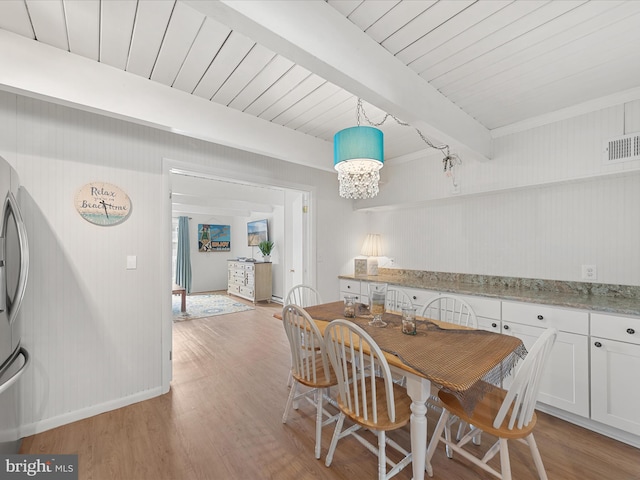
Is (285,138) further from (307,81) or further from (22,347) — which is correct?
(22,347)

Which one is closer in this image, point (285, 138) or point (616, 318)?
point (616, 318)

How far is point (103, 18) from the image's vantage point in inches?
56.6

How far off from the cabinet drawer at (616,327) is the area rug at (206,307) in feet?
16.8

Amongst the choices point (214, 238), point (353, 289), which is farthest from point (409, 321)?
point (214, 238)

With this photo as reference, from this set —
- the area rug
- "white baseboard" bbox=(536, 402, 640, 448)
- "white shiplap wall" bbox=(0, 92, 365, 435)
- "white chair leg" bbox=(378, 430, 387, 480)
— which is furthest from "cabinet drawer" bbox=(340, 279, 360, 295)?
the area rug

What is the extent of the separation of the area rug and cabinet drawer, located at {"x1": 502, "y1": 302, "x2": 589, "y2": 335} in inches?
182

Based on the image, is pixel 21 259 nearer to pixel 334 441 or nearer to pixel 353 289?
pixel 334 441

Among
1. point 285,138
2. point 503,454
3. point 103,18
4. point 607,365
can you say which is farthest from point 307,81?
point 607,365

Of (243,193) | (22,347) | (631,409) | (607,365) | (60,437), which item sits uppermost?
(243,193)

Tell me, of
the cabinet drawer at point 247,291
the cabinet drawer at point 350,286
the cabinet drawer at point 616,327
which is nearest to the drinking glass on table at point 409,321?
the cabinet drawer at point 616,327

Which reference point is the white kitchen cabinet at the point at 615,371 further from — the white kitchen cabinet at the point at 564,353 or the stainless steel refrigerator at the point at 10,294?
the stainless steel refrigerator at the point at 10,294

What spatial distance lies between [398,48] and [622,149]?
6.12 feet

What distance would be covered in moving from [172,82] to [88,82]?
0.48 m

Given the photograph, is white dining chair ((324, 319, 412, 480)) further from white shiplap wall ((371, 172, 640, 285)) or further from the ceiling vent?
the ceiling vent
